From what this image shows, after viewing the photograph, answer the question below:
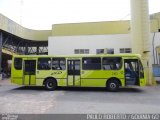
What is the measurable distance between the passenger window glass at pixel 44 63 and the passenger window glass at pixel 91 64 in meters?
2.57

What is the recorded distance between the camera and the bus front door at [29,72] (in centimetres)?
1474

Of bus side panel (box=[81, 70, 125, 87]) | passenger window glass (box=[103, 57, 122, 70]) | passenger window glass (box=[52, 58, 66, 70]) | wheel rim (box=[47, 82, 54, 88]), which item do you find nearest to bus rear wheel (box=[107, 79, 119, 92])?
bus side panel (box=[81, 70, 125, 87])

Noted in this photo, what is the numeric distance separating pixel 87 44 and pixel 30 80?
32.6ft

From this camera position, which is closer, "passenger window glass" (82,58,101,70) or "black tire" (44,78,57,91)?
"passenger window glass" (82,58,101,70)

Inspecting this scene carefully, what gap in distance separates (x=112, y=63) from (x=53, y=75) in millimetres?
4285

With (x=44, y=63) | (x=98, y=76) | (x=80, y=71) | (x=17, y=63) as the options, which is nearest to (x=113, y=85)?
(x=98, y=76)

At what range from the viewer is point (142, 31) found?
18484 millimetres

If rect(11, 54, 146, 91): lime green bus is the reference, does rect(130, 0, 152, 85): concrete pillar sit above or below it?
above

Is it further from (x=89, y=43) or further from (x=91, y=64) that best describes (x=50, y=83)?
(x=89, y=43)

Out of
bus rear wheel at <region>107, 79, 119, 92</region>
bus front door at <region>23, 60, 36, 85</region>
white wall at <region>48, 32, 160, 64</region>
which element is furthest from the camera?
white wall at <region>48, 32, 160, 64</region>

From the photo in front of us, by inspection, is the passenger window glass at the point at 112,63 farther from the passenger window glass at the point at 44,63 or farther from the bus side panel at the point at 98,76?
the passenger window glass at the point at 44,63

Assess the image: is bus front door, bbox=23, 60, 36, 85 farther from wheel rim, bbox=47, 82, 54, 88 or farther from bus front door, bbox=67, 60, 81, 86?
bus front door, bbox=67, 60, 81, 86

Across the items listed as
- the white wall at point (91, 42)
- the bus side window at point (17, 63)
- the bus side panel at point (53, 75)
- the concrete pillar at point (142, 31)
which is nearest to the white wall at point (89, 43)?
the white wall at point (91, 42)

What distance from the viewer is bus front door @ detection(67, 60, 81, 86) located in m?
14.2
